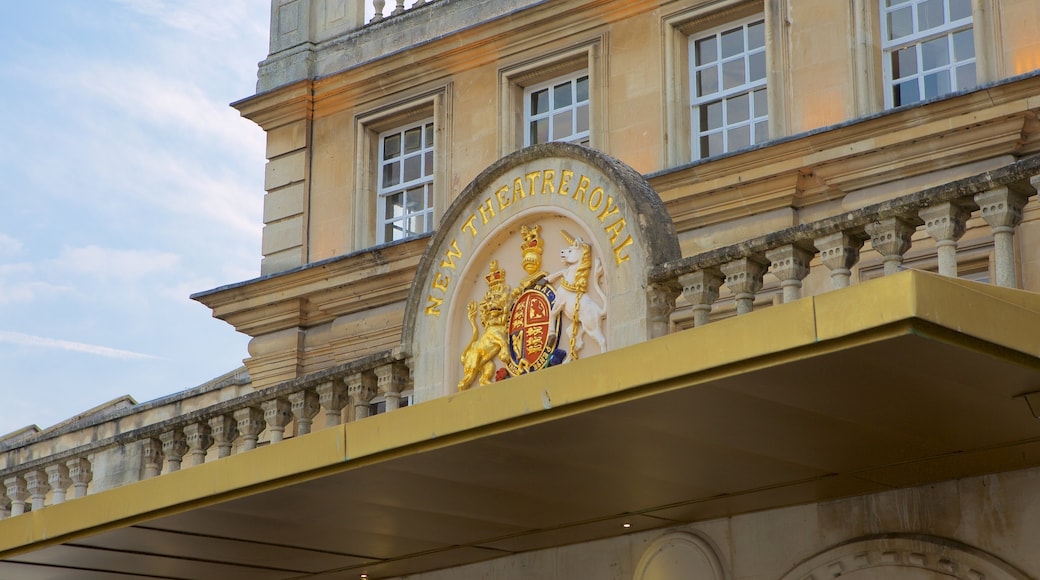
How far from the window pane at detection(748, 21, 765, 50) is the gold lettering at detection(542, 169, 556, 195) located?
580 cm

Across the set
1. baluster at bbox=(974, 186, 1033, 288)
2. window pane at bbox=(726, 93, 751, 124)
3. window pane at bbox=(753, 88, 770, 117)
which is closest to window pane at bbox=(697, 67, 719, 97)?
window pane at bbox=(726, 93, 751, 124)

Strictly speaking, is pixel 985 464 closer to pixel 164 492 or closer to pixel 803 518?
pixel 803 518

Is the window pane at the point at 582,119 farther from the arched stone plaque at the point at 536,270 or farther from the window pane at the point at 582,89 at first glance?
the arched stone plaque at the point at 536,270

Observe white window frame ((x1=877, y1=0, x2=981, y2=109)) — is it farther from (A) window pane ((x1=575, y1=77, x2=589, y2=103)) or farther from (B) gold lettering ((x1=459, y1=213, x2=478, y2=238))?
(B) gold lettering ((x1=459, y1=213, x2=478, y2=238))

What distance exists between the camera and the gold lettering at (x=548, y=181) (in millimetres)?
12414

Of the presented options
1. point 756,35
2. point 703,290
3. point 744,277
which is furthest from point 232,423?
point 756,35

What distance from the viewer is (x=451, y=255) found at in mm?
12984

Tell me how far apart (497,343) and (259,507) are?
6.98ft

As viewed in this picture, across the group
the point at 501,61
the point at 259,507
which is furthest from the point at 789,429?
the point at 501,61

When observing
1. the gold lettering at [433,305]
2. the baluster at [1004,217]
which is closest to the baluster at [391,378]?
the gold lettering at [433,305]

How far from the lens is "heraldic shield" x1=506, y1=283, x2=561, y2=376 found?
12180 mm

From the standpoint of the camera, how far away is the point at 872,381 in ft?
29.9

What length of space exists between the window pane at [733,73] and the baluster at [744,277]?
7110mm

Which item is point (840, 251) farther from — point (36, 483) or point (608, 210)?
point (36, 483)
